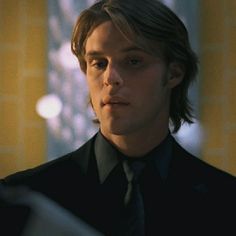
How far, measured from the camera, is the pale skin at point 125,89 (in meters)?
0.78

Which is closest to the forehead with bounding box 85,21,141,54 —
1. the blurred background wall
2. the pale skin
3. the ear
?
the pale skin

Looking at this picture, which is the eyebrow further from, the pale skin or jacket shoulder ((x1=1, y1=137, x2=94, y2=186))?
jacket shoulder ((x1=1, y1=137, x2=94, y2=186))

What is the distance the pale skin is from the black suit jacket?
6cm

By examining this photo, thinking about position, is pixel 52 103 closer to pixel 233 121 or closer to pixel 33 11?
pixel 33 11

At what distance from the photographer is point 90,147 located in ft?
2.94

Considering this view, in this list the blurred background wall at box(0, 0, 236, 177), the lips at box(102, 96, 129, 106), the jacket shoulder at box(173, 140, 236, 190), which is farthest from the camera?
the blurred background wall at box(0, 0, 236, 177)

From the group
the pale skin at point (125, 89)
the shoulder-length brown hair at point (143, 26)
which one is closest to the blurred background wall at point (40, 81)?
the shoulder-length brown hair at point (143, 26)

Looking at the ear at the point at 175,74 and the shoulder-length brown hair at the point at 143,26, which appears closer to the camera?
the shoulder-length brown hair at the point at 143,26

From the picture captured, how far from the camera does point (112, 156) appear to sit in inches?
33.4

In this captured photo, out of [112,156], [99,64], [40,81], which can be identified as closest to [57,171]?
[112,156]

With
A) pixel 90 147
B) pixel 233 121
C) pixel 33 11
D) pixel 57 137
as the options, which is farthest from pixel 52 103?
pixel 90 147

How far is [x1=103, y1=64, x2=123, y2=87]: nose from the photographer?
0.78 m

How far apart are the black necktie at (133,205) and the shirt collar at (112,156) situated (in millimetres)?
29

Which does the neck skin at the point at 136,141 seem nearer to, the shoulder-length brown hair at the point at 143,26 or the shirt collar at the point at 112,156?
the shirt collar at the point at 112,156
